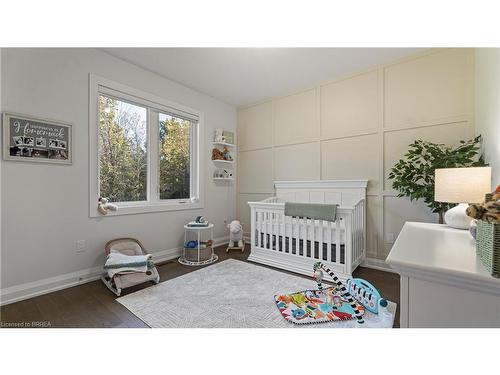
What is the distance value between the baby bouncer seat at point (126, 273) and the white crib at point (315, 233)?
4.01 feet

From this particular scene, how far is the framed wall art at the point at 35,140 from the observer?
169 cm

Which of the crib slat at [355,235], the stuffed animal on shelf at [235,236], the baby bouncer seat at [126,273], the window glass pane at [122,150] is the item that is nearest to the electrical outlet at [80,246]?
the baby bouncer seat at [126,273]

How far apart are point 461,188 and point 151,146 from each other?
298 cm

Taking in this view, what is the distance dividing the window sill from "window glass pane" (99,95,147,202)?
98 mm

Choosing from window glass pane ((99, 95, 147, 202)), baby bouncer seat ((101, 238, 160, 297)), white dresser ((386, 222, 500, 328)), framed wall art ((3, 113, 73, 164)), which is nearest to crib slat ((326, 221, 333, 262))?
white dresser ((386, 222, 500, 328))

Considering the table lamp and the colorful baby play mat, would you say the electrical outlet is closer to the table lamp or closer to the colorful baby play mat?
the colorful baby play mat

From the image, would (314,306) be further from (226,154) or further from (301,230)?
(226,154)

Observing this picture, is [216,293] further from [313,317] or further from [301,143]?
[301,143]

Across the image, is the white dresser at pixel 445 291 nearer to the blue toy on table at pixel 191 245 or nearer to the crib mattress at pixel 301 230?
the crib mattress at pixel 301 230

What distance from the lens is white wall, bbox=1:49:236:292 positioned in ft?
5.59

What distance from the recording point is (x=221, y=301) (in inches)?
67.2

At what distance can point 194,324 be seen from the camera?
1.43 metres
